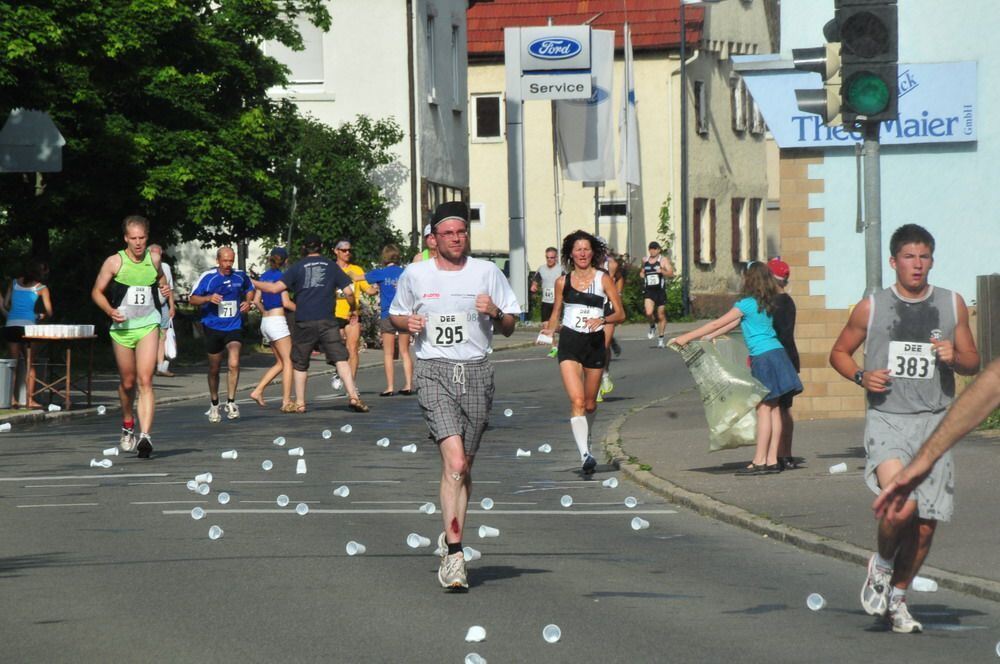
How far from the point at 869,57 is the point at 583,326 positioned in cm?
392

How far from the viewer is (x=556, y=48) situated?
137 ft

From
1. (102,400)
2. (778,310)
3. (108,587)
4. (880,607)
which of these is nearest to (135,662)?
(108,587)

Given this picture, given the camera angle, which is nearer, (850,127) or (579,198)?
(850,127)

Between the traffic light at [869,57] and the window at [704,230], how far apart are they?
4441cm

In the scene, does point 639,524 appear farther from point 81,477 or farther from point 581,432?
point 81,477

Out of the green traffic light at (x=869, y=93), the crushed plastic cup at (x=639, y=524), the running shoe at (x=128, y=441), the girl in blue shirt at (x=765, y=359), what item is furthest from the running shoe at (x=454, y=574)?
the running shoe at (x=128, y=441)

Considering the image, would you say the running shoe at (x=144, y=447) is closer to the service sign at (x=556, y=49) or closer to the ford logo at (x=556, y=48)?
the service sign at (x=556, y=49)

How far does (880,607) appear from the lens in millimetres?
7949

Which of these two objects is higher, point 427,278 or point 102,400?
point 427,278

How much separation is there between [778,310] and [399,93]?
105 feet

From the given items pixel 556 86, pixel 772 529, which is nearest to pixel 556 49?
pixel 556 86

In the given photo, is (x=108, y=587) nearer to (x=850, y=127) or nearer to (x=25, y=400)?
(x=850, y=127)

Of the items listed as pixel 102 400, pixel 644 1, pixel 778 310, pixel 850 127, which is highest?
pixel 644 1

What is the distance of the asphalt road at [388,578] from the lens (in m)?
7.59
